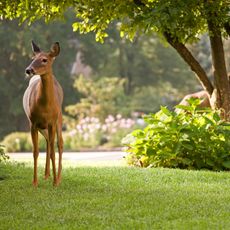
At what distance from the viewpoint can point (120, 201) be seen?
7.91 m

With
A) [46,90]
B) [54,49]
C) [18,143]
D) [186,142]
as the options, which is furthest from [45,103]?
[18,143]

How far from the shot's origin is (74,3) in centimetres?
1281

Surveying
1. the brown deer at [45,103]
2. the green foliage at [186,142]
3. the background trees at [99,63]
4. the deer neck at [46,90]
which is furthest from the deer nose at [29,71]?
the background trees at [99,63]

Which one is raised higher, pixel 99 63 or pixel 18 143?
pixel 99 63

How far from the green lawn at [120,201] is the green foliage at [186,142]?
0.86 meters

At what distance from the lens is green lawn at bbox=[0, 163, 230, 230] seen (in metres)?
6.70

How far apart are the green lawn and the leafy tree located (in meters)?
2.38

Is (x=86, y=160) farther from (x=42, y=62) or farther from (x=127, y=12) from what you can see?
(x=42, y=62)

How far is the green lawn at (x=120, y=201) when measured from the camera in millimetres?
6699

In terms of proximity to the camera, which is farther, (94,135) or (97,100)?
(97,100)

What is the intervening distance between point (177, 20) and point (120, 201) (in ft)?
13.6

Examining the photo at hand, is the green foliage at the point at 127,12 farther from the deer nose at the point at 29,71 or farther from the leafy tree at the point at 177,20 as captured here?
the deer nose at the point at 29,71

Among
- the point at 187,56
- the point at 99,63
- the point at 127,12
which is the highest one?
the point at 99,63

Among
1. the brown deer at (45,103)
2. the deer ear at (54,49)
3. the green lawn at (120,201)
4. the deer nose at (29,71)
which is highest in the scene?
the deer ear at (54,49)
